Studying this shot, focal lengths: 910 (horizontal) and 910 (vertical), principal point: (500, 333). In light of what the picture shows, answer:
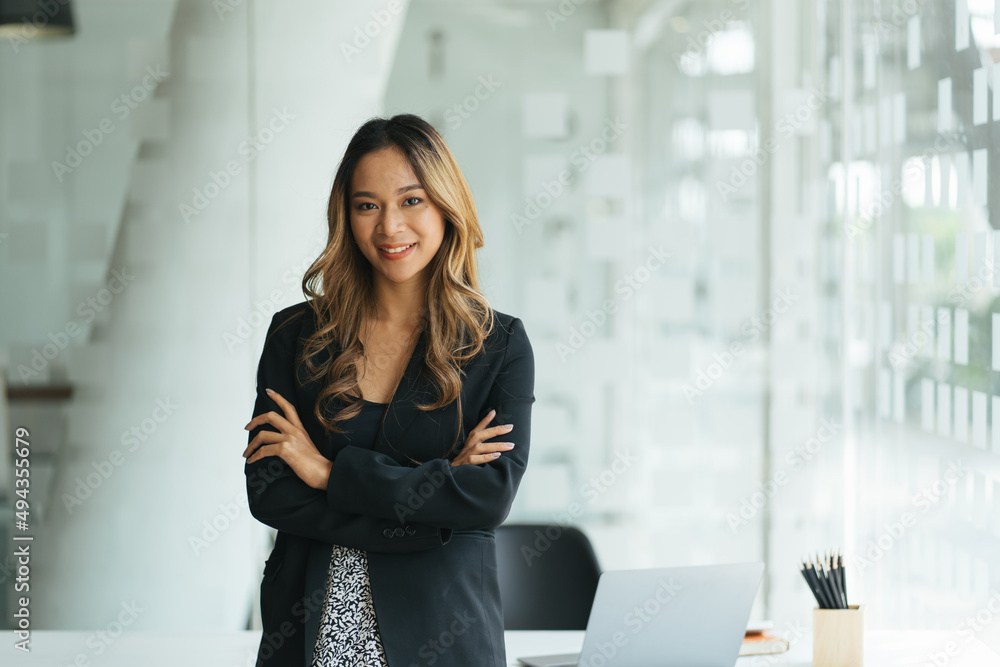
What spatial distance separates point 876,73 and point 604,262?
44.9 inches

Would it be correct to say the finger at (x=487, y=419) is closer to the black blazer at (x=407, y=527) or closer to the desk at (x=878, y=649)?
the black blazer at (x=407, y=527)

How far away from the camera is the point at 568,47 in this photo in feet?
11.0

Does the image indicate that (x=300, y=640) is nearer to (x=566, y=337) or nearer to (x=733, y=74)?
(x=566, y=337)

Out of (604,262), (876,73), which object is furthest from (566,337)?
(876,73)

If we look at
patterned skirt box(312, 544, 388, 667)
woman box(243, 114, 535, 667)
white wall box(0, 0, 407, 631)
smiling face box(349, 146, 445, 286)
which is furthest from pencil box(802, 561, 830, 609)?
white wall box(0, 0, 407, 631)

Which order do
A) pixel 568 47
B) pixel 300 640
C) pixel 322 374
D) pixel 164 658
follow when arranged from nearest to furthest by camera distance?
pixel 300 640 → pixel 322 374 → pixel 164 658 → pixel 568 47

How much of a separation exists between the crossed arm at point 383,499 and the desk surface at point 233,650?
22.3 inches

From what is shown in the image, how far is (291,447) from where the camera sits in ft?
5.16

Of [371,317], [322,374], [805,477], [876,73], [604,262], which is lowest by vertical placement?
[805,477]

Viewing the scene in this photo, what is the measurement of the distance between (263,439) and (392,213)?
457 millimetres

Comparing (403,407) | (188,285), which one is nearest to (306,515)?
A: (403,407)

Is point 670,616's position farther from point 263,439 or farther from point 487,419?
point 263,439

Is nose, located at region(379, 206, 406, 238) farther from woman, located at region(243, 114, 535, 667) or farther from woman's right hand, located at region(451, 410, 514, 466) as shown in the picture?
woman's right hand, located at region(451, 410, 514, 466)

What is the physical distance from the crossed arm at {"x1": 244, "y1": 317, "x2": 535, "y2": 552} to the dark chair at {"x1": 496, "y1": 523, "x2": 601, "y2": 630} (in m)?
1.06
